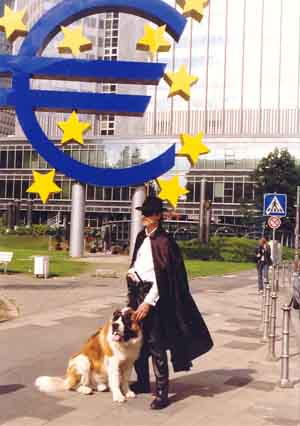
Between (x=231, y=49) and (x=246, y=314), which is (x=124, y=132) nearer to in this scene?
(x=231, y=49)

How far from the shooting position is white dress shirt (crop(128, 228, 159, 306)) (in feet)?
20.3

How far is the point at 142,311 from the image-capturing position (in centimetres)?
607

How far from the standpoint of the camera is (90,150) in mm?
69062

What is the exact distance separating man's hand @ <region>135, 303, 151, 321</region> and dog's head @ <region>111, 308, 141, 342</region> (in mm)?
46

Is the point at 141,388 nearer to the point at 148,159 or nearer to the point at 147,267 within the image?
the point at 147,267

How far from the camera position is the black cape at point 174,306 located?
20.5 feet

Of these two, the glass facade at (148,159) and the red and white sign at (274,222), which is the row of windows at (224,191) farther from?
the red and white sign at (274,222)

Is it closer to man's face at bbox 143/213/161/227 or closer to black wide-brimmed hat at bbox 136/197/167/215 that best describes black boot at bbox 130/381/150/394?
man's face at bbox 143/213/161/227

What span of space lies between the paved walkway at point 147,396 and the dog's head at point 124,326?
0.73 metres

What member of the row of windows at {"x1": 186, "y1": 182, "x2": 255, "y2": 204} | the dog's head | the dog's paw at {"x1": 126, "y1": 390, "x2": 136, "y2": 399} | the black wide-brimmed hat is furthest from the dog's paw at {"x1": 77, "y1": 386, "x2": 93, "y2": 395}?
the row of windows at {"x1": 186, "y1": 182, "x2": 255, "y2": 204}

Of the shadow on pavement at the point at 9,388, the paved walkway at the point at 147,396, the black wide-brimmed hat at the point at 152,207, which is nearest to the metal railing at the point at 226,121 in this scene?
the paved walkway at the point at 147,396

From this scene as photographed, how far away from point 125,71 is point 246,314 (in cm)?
1297

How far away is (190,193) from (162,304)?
2464 inches

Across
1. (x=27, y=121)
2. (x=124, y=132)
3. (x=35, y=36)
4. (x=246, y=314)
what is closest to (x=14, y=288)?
(x=246, y=314)
